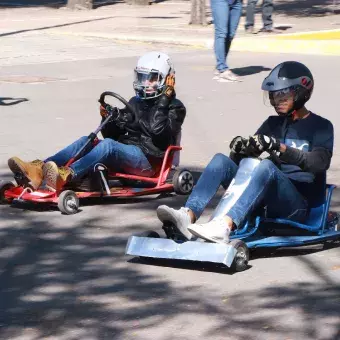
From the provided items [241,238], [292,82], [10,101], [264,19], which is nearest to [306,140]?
[292,82]

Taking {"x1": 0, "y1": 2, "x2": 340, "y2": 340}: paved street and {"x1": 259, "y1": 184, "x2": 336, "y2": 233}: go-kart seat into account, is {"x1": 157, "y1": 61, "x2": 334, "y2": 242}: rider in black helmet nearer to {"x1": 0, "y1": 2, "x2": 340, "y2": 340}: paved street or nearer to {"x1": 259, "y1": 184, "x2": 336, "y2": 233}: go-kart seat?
{"x1": 259, "y1": 184, "x2": 336, "y2": 233}: go-kart seat

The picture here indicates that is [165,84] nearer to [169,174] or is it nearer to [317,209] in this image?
[169,174]

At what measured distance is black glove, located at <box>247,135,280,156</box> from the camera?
223 inches

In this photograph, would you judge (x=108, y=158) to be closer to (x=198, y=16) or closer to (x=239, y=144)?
(x=239, y=144)

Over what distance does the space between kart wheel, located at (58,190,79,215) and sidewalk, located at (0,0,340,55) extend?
34.3ft

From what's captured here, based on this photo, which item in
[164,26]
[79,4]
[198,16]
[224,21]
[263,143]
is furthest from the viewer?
[79,4]

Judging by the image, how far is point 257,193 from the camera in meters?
5.72

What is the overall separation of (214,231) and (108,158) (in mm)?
1860

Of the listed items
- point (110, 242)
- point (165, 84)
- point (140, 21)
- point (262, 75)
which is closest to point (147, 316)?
point (110, 242)

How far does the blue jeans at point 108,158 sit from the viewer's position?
23.6 feet

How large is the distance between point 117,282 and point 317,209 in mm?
1372

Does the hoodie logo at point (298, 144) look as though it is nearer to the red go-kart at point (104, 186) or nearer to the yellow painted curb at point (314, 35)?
the red go-kart at point (104, 186)

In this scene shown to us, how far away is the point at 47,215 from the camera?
7.16m

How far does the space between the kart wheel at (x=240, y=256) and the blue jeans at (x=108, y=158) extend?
1854 mm
